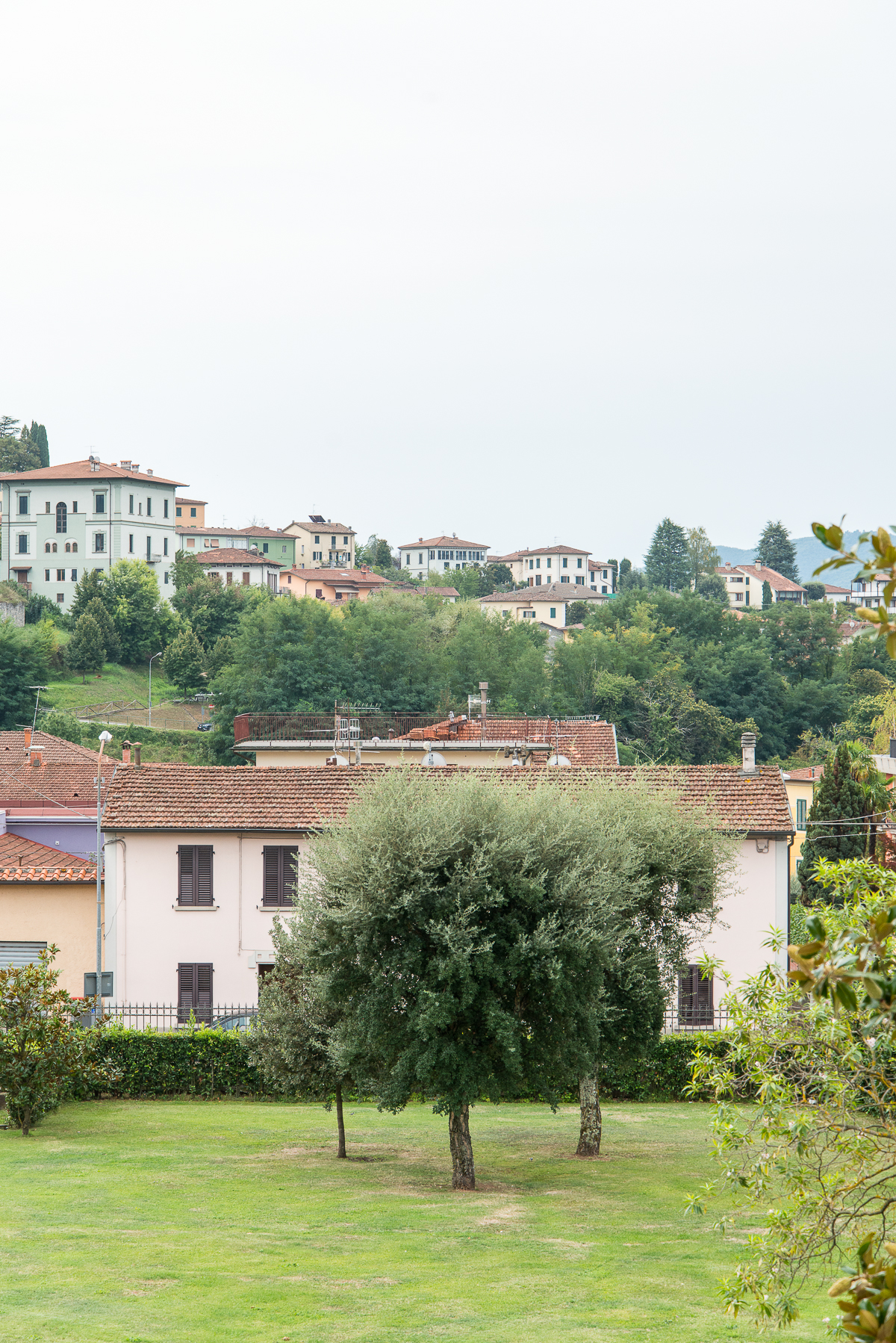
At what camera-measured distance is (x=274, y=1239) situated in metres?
14.0

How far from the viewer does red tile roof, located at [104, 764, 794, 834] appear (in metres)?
28.5

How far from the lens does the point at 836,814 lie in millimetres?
44188

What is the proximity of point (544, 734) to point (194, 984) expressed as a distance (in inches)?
690

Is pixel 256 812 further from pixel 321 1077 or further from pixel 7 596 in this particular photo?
pixel 7 596

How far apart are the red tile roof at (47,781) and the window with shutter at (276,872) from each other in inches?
549

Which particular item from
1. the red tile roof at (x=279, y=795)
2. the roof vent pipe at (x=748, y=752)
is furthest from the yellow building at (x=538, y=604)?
the red tile roof at (x=279, y=795)

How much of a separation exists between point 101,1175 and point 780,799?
17.5 m

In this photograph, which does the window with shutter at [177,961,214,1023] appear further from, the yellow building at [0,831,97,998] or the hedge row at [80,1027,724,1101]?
the hedge row at [80,1027,724,1101]

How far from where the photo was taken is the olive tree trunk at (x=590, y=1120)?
1914cm

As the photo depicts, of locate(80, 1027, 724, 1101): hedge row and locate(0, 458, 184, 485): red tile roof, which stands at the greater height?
locate(0, 458, 184, 485): red tile roof

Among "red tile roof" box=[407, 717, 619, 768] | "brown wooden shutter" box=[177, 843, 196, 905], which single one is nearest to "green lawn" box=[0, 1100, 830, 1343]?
"brown wooden shutter" box=[177, 843, 196, 905]

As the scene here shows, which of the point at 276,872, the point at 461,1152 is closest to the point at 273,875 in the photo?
the point at 276,872

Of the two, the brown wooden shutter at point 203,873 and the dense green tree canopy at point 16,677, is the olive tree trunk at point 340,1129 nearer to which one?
the brown wooden shutter at point 203,873

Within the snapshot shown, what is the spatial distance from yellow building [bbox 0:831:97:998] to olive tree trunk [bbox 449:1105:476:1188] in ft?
47.2
